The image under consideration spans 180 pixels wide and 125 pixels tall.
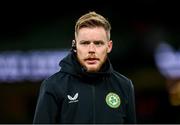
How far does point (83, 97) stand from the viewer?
3.03 metres

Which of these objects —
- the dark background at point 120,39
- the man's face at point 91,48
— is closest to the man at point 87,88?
the man's face at point 91,48

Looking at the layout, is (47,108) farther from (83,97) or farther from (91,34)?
(91,34)

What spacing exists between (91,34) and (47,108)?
399 mm

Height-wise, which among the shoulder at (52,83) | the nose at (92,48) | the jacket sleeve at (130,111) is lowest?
the jacket sleeve at (130,111)

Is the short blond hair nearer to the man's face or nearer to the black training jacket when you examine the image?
the man's face

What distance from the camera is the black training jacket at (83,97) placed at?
2975mm

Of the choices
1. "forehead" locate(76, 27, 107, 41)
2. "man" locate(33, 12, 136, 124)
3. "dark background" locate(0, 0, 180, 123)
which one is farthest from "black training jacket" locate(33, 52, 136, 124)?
"dark background" locate(0, 0, 180, 123)

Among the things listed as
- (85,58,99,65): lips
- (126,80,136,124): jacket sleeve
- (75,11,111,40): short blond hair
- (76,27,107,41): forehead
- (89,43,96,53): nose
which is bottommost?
(126,80,136,124): jacket sleeve

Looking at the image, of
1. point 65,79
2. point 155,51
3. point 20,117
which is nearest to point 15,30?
point 20,117

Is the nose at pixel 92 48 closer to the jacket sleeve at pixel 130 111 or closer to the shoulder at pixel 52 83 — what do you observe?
the shoulder at pixel 52 83

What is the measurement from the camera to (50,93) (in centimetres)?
298

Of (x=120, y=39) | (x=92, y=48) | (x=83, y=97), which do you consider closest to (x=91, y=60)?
(x=92, y=48)

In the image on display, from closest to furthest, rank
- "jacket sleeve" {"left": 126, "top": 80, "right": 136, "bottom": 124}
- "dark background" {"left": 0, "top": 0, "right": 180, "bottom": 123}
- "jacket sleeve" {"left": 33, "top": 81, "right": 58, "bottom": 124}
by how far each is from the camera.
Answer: "jacket sleeve" {"left": 33, "top": 81, "right": 58, "bottom": 124}
"jacket sleeve" {"left": 126, "top": 80, "right": 136, "bottom": 124}
"dark background" {"left": 0, "top": 0, "right": 180, "bottom": 123}

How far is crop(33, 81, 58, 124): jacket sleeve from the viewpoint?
297 centimetres
